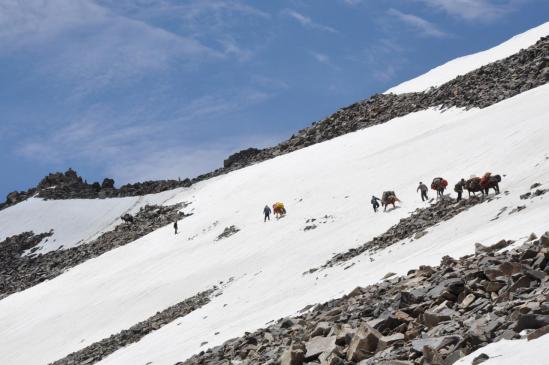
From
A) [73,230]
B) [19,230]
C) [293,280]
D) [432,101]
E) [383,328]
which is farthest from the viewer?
[19,230]

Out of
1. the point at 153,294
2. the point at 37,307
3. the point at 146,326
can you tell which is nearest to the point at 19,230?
the point at 37,307

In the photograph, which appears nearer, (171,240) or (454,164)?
(454,164)

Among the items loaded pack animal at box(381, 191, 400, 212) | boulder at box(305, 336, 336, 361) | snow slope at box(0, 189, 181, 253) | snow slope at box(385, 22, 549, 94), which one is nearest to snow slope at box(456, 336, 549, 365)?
boulder at box(305, 336, 336, 361)

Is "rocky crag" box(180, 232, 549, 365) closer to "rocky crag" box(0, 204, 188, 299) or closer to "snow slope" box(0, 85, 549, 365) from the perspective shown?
"snow slope" box(0, 85, 549, 365)

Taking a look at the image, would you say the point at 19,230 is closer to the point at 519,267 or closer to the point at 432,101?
the point at 432,101

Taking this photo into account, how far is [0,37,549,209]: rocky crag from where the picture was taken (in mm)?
54928

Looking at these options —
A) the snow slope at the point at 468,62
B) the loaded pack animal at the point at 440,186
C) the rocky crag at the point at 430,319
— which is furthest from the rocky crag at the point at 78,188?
the rocky crag at the point at 430,319

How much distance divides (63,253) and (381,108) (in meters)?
36.5

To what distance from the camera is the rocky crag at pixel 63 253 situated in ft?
205

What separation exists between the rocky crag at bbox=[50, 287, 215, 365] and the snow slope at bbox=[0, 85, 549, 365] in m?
1.26

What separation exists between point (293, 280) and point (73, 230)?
52.7 metres

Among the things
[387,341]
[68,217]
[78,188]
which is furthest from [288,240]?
[78,188]

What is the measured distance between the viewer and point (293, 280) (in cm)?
3069

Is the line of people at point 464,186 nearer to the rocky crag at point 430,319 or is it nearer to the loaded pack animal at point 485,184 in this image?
the loaded pack animal at point 485,184
